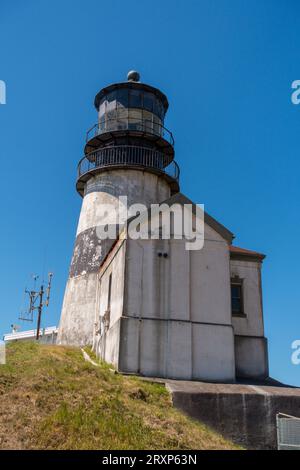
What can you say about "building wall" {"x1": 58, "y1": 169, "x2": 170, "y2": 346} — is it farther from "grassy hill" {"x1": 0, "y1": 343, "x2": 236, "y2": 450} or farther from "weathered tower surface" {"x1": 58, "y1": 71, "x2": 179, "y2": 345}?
"grassy hill" {"x1": 0, "y1": 343, "x2": 236, "y2": 450}

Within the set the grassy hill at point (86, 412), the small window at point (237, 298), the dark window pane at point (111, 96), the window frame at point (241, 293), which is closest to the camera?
the grassy hill at point (86, 412)

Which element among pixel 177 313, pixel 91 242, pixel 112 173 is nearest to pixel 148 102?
pixel 112 173

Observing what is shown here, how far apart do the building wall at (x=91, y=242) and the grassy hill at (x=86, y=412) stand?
7.86 m

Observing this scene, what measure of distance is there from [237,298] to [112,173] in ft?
29.8

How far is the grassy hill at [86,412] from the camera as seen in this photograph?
38.0 ft

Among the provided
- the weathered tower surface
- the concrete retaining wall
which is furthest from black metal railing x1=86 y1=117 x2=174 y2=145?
the concrete retaining wall

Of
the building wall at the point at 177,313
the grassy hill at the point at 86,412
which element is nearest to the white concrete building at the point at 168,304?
the building wall at the point at 177,313

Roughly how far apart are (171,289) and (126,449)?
7404 mm

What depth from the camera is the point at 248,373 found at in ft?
64.4

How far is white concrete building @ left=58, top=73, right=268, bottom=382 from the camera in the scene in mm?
17625

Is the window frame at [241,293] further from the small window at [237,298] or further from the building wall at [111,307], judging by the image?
the building wall at [111,307]

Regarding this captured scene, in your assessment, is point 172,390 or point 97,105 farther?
point 97,105

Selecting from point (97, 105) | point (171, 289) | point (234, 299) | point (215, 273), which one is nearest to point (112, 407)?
point (171, 289)
